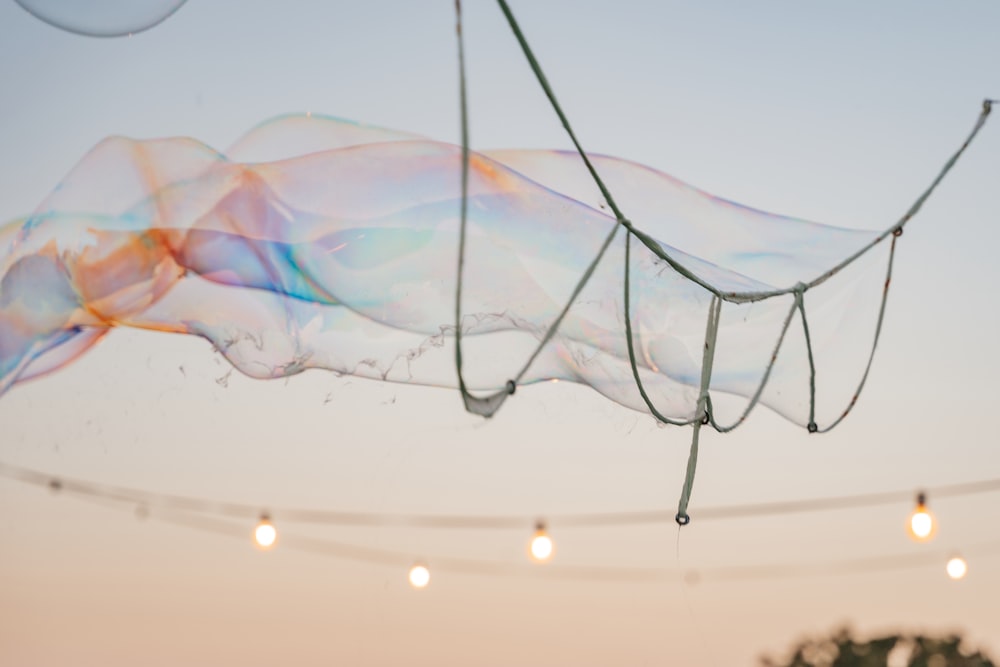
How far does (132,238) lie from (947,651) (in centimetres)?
4829

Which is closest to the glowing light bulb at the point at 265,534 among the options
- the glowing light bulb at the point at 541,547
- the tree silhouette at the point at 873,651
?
the glowing light bulb at the point at 541,547

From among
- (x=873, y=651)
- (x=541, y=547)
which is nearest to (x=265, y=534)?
(x=541, y=547)

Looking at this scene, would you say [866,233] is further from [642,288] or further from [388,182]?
[388,182]

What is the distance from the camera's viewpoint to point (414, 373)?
17.8ft

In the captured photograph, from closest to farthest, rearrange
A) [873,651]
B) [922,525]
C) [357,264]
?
[357,264] → [922,525] → [873,651]

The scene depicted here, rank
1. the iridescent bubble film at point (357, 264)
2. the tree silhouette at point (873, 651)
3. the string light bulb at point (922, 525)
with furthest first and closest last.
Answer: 1. the tree silhouette at point (873, 651)
2. the string light bulb at point (922, 525)
3. the iridescent bubble film at point (357, 264)

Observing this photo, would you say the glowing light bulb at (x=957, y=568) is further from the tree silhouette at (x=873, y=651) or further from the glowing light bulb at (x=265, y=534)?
the tree silhouette at (x=873, y=651)

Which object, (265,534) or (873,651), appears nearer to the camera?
(265,534)

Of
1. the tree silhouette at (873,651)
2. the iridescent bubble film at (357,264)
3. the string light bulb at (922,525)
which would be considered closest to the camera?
the iridescent bubble film at (357,264)

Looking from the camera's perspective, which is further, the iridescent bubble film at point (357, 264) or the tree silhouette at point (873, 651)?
the tree silhouette at point (873, 651)

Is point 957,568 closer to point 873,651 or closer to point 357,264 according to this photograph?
point 357,264

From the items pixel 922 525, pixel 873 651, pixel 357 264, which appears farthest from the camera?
pixel 873 651

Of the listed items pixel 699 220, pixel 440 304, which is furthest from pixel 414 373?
pixel 699 220

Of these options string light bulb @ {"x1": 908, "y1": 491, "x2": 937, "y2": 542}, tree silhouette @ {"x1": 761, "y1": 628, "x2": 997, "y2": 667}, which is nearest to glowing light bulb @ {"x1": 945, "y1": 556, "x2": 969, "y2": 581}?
string light bulb @ {"x1": 908, "y1": 491, "x2": 937, "y2": 542}
